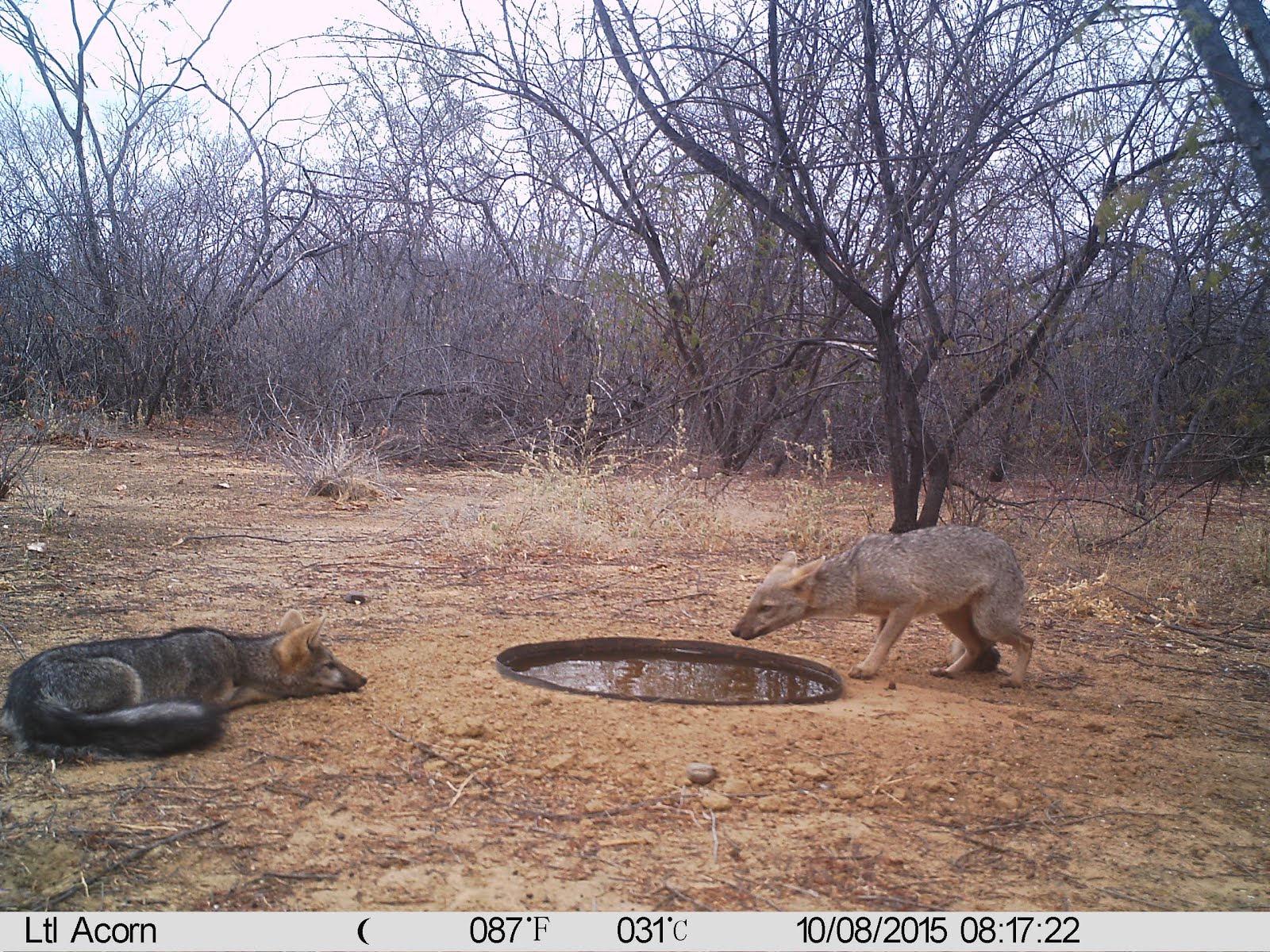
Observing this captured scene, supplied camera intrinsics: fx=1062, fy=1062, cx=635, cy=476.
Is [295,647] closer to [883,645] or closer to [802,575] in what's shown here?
[802,575]

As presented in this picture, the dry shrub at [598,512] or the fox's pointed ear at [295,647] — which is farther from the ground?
the dry shrub at [598,512]

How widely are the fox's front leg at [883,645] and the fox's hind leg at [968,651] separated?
1.09ft

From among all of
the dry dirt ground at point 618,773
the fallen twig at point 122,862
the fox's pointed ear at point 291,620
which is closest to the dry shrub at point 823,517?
the dry dirt ground at point 618,773

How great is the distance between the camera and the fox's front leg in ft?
19.8

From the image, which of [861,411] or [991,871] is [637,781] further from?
[861,411]

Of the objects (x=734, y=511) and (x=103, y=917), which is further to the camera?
(x=734, y=511)

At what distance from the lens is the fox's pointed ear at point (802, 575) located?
632cm

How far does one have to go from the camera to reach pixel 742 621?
634 cm

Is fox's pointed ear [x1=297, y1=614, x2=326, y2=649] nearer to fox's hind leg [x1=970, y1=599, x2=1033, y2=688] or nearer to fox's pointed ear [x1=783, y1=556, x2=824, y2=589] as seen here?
fox's pointed ear [x1=783, y1=556, x2=824, y2=589]

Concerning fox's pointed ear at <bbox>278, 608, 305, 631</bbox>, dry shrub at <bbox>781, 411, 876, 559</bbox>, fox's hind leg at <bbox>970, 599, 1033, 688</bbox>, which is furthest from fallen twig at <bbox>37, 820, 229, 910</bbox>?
dry shrub at <bbox>781, 411, 876, 559</bbox>

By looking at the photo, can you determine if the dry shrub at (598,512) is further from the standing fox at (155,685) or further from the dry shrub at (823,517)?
the standing fox at (155,685)

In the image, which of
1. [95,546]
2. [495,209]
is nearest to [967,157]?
[95,546]

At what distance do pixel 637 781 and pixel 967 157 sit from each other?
20.2 feet

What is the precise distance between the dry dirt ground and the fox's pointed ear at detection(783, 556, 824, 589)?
53 cm
